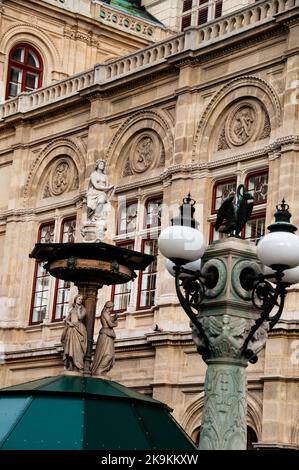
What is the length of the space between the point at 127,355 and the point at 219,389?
18598 mm

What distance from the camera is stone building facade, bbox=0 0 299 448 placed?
27.0 m

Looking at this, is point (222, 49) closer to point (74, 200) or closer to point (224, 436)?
point (74, 200)

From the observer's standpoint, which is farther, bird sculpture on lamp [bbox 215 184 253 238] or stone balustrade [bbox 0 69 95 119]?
stone balustrade [bbox 0 69 95 119]

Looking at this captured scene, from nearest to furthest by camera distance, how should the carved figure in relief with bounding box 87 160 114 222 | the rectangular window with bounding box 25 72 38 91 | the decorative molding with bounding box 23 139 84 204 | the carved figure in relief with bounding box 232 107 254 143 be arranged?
1. the carved figure in relief with bounding box 87 160 114 222
2. the carved figure in relief with bounding box 232 107 254 143
3. the decorative molding with bounding box 23 139 84 204
4. the rectangular window with bounding box 25 72 38 91

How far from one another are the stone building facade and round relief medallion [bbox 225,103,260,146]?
36 mm

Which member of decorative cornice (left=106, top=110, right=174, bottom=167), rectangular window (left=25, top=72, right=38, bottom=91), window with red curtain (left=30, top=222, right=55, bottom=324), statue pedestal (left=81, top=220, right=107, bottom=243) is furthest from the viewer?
rectangular window (left=25, top=72, right=38, bottom=91)

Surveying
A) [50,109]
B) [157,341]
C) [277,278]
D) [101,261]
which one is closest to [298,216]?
[157,341]

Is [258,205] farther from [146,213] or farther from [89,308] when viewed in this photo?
[89,308]

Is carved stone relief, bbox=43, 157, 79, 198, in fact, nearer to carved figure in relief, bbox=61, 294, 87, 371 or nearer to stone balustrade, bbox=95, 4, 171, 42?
stone balustrade, bbox=95, 4, 171, 42

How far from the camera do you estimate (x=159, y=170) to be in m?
31.1

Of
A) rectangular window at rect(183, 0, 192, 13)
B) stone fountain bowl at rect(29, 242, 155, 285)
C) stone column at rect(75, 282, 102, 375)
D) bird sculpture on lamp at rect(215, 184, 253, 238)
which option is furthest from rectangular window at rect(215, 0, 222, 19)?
bird sculpture on lamp at rect(215, 184, 253, 238)

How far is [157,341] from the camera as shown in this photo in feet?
93.9

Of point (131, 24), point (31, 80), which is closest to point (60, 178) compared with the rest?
point (31, 80)

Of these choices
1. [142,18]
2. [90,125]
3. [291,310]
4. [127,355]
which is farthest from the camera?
[142,18]
